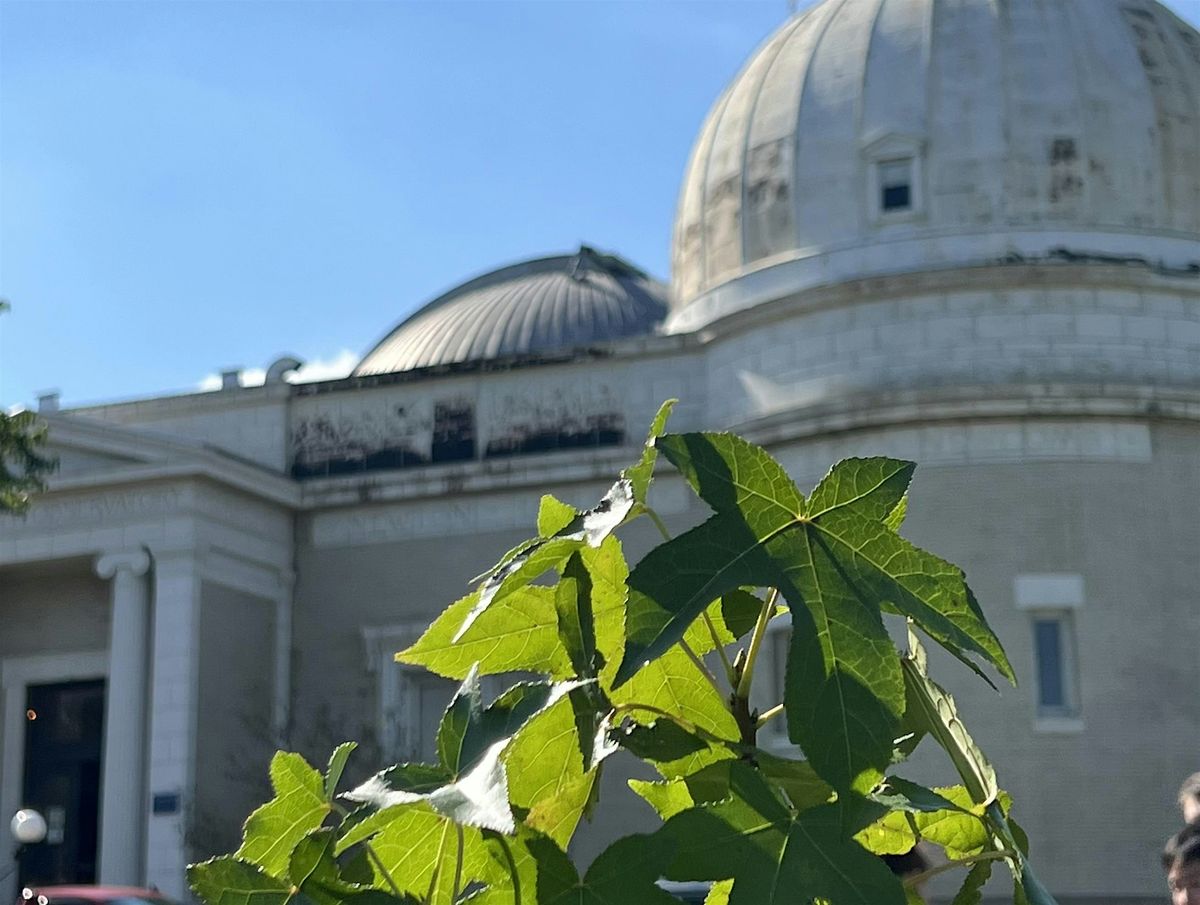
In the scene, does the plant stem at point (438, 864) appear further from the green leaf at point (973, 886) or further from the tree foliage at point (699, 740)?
the green leaf at point (973, 886)

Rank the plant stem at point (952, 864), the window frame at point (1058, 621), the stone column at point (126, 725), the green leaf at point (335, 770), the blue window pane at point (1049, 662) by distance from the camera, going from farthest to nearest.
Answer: the stone column at point (126, 725) → the blue window pane at point (1049, 662) → the window frame at point (1058, 621) → the green leaf at point (335, 770) → the plant stem at point (952, 864)

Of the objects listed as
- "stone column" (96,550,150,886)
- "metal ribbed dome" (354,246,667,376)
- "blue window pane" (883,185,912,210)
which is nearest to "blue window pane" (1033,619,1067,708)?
"blue window pane" (883,185,912,210)

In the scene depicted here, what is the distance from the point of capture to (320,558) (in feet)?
102

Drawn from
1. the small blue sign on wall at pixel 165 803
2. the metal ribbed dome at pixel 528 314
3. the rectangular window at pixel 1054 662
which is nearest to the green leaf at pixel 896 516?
the rectangular window at pixel 1054 662

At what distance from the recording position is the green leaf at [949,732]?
1.50m

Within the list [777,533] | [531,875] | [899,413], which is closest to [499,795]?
[531,875]

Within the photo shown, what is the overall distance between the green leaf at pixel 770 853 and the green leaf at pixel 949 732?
178 millimetres

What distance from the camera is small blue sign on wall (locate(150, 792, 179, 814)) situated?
1093 inches

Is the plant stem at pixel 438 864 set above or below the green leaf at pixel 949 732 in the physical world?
below

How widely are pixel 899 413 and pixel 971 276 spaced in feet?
7.57

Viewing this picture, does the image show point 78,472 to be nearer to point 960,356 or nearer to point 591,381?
point 591,381

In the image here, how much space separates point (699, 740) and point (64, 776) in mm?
31289

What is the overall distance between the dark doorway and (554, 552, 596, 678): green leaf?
3058 cm

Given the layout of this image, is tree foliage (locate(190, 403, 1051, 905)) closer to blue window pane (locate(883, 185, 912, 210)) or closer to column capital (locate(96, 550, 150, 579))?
blue window pane (locate(883, 185, 912, 210))
